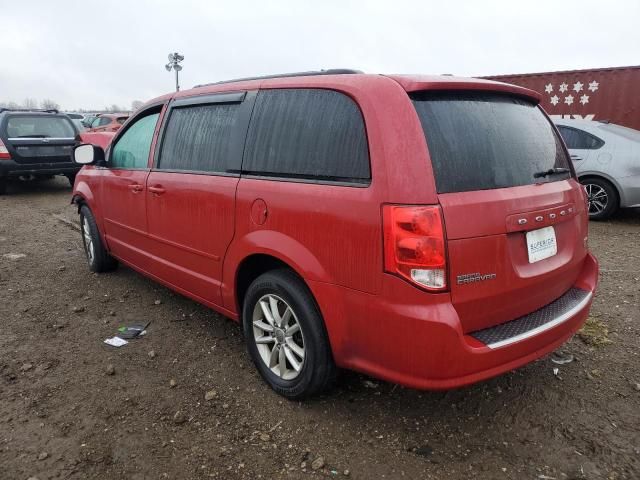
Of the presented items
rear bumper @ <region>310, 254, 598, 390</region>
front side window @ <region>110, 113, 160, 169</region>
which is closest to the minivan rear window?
rear bumper @ <region>310, 254, 598, 390</region>

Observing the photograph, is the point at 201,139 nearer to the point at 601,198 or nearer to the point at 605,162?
the point at 605,162

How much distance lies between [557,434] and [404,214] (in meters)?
1.41

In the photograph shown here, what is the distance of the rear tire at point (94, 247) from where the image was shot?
468 cm

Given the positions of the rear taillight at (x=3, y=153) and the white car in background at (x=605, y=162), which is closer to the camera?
the white car in background at (x=605, y=162)

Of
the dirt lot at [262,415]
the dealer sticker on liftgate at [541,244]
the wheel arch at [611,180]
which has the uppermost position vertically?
the dealer sticker on liftgate at [541,244]

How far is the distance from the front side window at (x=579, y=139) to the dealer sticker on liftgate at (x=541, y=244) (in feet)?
18.1

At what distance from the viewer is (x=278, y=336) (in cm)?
267

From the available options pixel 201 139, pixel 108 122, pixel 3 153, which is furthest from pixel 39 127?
pixel 201 139

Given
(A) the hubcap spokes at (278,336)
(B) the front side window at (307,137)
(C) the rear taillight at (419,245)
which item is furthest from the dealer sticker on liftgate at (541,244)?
(A) the hubcap spokes at (278,336)

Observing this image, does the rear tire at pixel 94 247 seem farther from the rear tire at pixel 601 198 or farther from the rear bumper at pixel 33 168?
the rear tire at pixel 601 198

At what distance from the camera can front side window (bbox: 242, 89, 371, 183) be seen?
2.22m

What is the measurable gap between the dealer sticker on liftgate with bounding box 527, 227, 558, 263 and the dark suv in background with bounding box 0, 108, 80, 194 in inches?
382

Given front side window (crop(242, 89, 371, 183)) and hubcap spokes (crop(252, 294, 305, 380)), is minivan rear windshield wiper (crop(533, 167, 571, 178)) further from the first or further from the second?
hubcap spokes (crop(252, 294, 305, 380))

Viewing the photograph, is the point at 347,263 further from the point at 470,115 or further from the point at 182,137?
the point at 182,137
